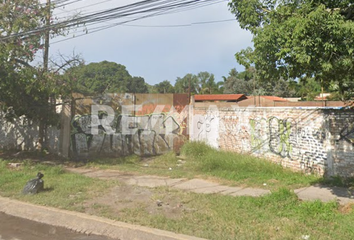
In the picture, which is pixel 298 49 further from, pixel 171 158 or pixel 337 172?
pixel 171 158

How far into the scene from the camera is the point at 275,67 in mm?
5453

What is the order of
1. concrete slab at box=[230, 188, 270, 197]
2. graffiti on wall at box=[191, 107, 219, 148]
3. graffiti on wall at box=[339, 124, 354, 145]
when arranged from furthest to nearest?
graffiti on wall at box=[191, 107, 219, 148] → graffiti on wall at box=[339, 124, 354, 145] → concrete slab at box=[230, 188, 270, 197]

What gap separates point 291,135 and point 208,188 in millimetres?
3140

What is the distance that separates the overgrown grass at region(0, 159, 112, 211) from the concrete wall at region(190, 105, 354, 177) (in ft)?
16.4

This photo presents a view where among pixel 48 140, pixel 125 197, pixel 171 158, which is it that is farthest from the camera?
pixel 48 140

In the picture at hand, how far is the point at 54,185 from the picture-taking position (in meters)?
7.62

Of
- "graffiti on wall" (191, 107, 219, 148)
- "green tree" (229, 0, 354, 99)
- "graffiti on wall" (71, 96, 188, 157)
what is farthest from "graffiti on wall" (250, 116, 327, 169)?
"graffiti on wall" (71, 96, 188, 157)

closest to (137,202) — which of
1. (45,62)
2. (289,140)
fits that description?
(289,140)

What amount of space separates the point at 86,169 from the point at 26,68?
3.91 m

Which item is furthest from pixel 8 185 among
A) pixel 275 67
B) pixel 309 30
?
pixel 309 30

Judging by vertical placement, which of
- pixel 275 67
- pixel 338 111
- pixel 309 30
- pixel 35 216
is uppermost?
pixel 309 30

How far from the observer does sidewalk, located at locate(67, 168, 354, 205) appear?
6312mm

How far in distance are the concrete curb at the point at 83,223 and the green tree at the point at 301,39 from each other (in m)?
3.29

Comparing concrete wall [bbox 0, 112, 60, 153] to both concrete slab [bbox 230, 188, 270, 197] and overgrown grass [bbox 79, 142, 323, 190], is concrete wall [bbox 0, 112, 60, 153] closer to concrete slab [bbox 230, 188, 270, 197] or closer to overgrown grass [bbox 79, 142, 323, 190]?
overgrown grass [bbox 79, 142, 323, 190]
